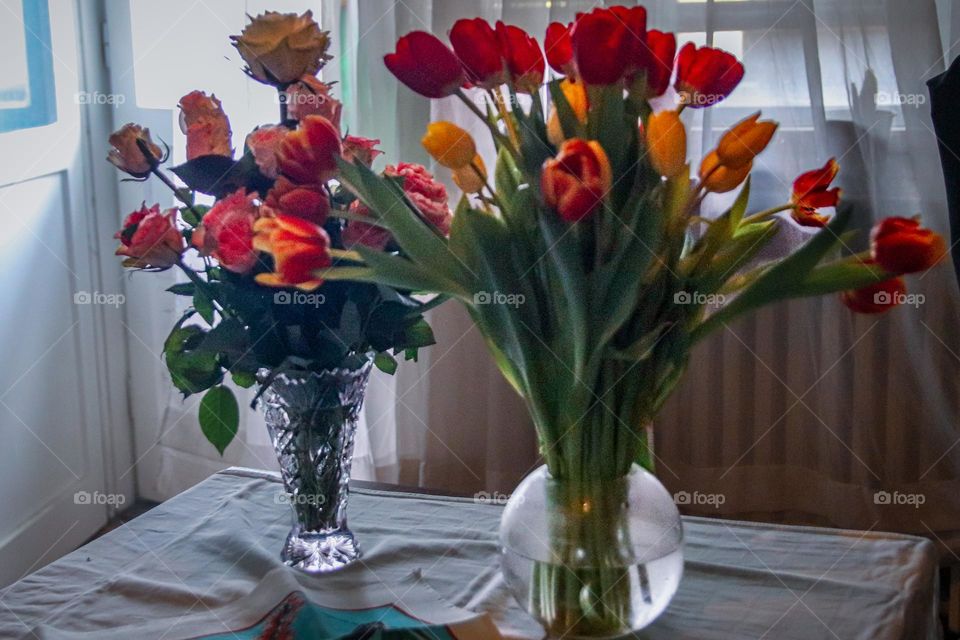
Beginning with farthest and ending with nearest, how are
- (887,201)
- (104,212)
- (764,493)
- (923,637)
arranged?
(104,212) → (764,493) → (887,201) → (923,637)

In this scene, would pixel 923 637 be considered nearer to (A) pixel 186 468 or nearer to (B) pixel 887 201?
(B) pixel 887 201

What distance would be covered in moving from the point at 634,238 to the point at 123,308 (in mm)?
1966

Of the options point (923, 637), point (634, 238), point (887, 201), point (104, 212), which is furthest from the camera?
point (104, 212)

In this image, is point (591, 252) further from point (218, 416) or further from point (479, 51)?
point (218, 416)

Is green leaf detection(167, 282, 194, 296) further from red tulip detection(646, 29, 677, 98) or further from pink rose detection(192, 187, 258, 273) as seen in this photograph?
red tulip detection(646, 29, 677, 98)

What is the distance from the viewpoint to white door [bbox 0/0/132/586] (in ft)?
6.82

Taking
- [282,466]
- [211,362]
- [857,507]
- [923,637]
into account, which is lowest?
[857,507]

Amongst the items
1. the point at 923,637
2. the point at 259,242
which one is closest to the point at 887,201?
the point at 923,637

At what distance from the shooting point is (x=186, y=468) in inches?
99.6

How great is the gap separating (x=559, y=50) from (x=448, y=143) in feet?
0.39

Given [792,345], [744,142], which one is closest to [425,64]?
[744,142]

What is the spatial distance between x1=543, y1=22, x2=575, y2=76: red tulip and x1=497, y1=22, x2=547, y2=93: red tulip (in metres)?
0.02

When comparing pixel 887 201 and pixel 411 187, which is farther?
pixel 887 201

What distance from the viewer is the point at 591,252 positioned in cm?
83
